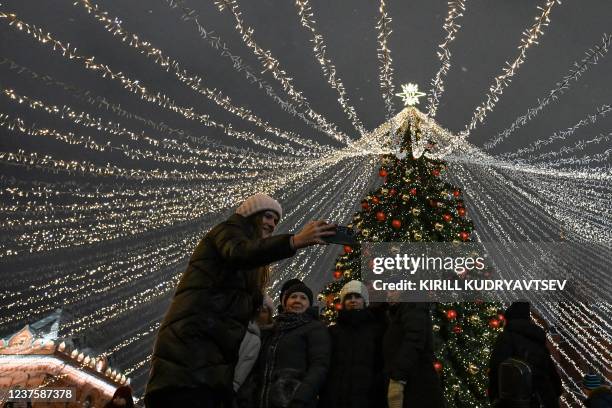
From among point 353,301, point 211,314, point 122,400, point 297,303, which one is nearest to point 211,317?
point 211,314

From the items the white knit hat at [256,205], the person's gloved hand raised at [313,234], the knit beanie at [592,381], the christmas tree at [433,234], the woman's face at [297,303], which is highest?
the christmas tree at [433,234]

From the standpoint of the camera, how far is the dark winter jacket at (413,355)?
396cm

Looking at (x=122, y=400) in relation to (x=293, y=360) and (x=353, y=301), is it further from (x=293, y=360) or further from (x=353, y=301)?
(x=293, y=360)

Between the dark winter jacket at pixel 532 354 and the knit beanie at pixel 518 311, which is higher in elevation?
the knit beanie at pixel 518 311

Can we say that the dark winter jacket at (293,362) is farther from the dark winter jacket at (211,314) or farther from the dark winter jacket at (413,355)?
the dark winter jacket at (211,314)

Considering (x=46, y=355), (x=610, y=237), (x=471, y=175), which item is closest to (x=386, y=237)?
(x=471, y=175)

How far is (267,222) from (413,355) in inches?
73.3

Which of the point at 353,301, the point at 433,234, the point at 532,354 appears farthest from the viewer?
the point at 433,234

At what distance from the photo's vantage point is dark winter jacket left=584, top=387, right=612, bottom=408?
18.4 feet

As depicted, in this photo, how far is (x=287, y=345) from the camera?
146 inches

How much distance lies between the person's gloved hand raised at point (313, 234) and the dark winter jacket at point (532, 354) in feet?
9.30

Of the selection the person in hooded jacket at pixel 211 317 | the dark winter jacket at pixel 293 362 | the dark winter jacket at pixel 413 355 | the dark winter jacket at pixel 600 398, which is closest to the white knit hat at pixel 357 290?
the dark winter jacket at pixel 413 355

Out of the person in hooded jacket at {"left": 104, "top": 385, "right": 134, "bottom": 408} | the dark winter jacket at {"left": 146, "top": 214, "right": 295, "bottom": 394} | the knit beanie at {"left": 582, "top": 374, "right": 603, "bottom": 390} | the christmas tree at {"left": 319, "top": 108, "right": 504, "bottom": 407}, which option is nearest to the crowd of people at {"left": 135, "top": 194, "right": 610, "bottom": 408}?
the dark winter jacket at {"left": 146, "top": 214, "right": 295, "bottom": 394}

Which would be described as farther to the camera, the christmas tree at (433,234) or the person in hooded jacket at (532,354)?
the christmas tree at (433,234)
